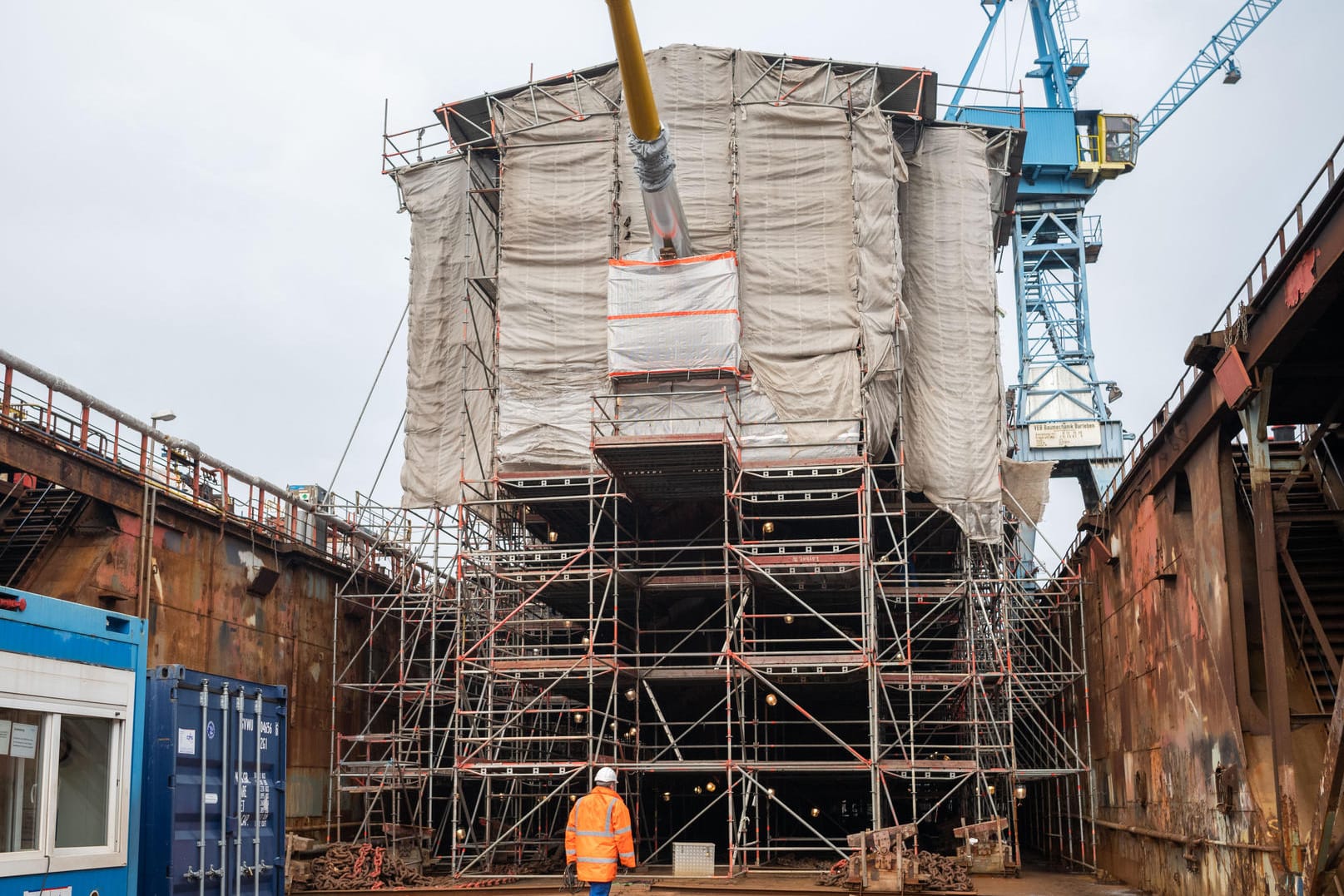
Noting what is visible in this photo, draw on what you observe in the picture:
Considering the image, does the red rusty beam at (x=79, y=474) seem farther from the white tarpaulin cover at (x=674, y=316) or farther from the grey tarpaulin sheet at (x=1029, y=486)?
the grey tarpaulin sheet at (x=1029, y=486)

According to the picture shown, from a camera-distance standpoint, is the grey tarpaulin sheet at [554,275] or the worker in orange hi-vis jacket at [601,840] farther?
the grey tarpaulin sheet at [554,275]

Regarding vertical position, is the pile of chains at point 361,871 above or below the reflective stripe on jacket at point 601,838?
below

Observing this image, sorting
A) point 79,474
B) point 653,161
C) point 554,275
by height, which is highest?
point 653,161

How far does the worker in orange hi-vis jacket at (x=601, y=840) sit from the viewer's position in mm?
12625

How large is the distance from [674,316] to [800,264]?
285cm

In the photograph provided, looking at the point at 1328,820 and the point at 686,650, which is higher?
the point at 686,650

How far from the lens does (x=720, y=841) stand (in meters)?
32.5

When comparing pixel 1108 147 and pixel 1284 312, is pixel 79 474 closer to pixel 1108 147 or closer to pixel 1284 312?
pixel 1284 312

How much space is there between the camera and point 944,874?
2128cm

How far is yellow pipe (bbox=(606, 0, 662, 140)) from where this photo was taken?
20000 mm

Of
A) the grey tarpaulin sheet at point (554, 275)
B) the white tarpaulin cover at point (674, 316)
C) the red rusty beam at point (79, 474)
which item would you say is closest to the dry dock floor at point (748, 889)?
the red rusty beam at point (79, 474)

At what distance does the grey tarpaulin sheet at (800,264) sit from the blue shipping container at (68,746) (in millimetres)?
16301

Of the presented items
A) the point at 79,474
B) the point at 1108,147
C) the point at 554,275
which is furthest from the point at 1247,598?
the point at 1108,147

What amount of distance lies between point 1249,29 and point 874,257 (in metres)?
36.7
